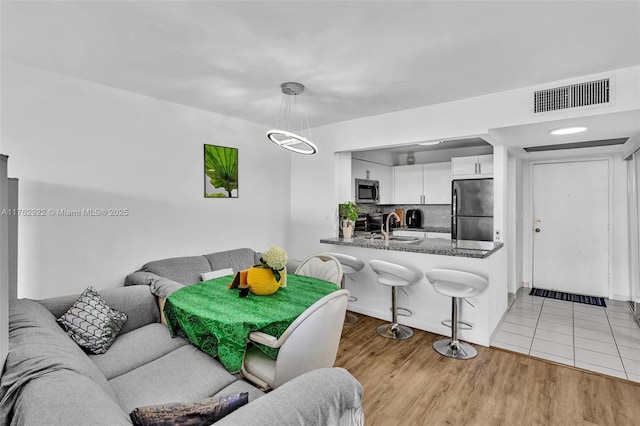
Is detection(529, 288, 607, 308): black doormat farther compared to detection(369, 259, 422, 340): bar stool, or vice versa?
detection(529, 288, 607, 308): black doormat

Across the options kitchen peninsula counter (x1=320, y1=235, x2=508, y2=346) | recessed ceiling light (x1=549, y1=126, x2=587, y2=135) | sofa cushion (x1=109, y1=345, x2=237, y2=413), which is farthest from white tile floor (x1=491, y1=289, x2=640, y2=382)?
sofa cushion (x1=109, y1=345, x2=237, y2=413)

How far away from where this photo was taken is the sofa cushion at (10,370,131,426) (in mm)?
978

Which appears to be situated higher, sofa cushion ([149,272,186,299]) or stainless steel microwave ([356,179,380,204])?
stainless steel microwave ([356,179,380,204])

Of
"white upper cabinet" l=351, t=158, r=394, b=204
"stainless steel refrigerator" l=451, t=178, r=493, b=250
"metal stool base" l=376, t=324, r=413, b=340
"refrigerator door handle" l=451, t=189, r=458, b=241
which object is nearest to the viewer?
"metal stool base" l=376, t=324, r=413, b=340

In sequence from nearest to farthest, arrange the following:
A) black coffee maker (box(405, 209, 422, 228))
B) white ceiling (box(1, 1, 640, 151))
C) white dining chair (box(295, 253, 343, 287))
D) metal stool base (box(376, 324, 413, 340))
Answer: white ceiling (box(1, 1, 640, 151)) → white dining chair (box(295, 253, 343, 287)) → metal stool base (box(376, 324, 413, 340)) → black coffee maker (box(405, 209, 422, 228))

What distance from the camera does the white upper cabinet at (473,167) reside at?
4.68m

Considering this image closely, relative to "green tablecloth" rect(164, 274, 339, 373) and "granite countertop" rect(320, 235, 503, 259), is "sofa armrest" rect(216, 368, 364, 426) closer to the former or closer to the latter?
"green tablecloth" rect(164, 274, 339, 373)

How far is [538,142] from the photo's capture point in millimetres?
3951

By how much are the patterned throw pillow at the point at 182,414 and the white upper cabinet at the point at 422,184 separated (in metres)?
5.27

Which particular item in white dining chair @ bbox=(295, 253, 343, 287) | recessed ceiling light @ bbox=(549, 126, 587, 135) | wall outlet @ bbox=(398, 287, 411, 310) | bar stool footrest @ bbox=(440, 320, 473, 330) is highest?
recessed ceiling light @ bbox=(549, 126, 587, 135)

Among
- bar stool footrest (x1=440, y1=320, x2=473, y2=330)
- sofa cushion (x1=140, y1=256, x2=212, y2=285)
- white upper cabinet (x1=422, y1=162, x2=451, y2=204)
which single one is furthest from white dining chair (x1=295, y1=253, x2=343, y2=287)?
white upper cabinet (x1=422, y1=162, x2=451, y2=204)

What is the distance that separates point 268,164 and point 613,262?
5227 millimetres

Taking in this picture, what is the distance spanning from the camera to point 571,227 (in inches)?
193

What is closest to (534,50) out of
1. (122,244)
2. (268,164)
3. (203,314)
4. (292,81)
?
(292,81)
